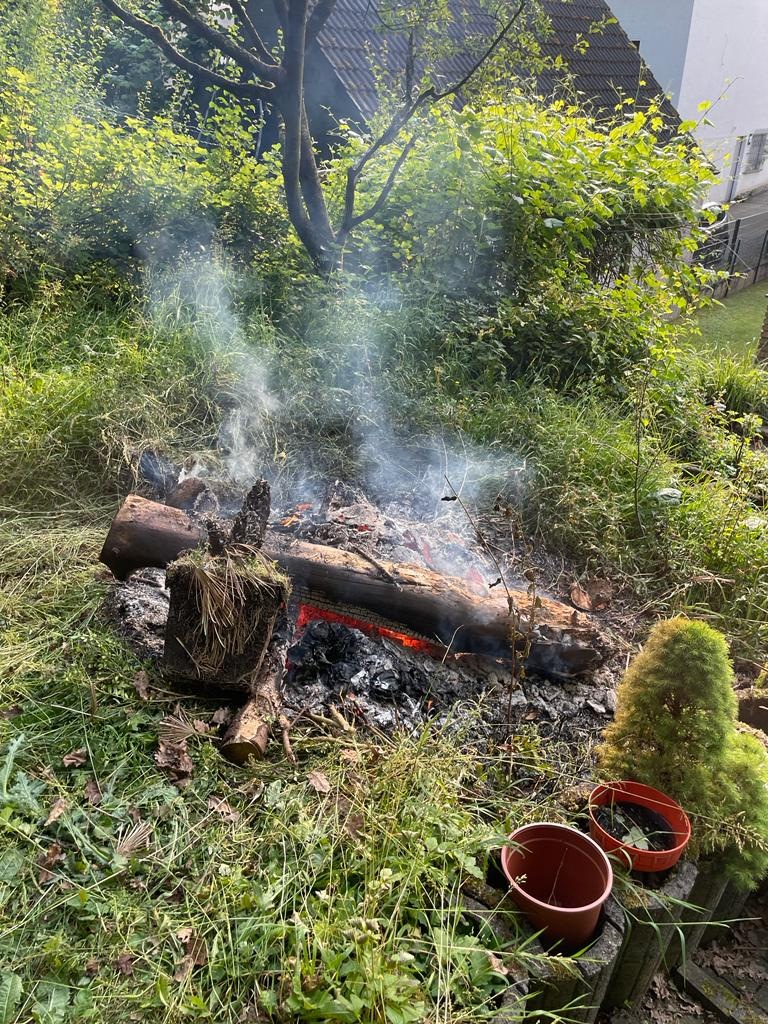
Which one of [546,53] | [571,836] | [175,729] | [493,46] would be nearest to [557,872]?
[571,836]

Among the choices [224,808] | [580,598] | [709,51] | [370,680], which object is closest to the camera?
[224,808]

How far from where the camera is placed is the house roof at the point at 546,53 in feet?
27.7

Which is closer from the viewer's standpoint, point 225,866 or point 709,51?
point 225,866

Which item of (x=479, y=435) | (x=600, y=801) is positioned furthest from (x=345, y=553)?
(x=479, y=435)

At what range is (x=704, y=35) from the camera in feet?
48.8

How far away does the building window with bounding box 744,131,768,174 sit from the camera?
2003cm

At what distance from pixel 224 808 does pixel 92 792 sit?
0.45 metres

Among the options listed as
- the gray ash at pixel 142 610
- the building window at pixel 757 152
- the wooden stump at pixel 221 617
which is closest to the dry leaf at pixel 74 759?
the wooden stump at pixel 221 617

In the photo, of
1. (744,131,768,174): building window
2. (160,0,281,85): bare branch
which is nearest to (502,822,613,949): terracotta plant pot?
(160,0,281,85): bare branch

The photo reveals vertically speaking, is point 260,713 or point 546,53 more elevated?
point 546,53

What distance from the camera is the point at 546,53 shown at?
11.0 m

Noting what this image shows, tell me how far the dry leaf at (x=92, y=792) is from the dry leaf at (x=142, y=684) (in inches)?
16.0

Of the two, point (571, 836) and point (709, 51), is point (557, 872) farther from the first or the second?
point (709, 51)

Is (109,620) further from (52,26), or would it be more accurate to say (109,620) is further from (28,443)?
(52,26)
